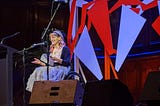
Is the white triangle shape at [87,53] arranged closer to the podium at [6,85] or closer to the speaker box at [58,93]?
the speaker box at [58,93]

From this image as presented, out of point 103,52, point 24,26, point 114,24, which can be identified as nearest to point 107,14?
point 114,24

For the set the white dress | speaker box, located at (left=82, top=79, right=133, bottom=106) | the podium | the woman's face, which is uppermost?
the woman's face

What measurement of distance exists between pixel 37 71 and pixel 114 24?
1241 mm

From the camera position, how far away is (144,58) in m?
4.65

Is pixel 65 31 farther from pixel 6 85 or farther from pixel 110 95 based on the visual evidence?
pixel 6 85

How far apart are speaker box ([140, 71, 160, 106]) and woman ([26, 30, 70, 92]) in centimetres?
232

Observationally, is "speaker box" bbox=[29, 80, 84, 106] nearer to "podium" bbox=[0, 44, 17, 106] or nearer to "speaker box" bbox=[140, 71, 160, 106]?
"speaker box" bbox=[140, 71, 160, 106]

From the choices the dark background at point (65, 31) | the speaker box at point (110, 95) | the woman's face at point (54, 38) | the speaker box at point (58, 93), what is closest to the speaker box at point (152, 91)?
the speaker box at point (110, 95)

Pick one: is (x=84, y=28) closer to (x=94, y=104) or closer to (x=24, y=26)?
(x=24, y=26)

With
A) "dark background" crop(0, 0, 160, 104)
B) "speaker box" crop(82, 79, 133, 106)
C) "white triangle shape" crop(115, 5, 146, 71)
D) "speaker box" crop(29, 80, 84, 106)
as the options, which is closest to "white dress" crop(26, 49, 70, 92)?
"dark background" crop(0, 0, 160, 104)

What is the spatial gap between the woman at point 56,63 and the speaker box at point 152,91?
A: 2.32 m

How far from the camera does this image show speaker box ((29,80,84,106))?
2.96 meters

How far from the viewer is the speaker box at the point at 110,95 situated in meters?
2.26

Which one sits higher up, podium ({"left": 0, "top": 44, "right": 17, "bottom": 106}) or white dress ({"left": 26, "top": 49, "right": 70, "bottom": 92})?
podium ({"left": 0, "top": 44, "right": 17, "bottom": 106})
